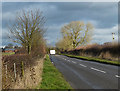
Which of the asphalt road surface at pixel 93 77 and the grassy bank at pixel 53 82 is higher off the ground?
the grassy bank at pixel 53 82

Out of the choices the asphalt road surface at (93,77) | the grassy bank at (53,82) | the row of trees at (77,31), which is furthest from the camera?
the row of trees at (77,31)

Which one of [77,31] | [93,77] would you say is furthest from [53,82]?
[77,31]

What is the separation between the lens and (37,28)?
17984 millimetres

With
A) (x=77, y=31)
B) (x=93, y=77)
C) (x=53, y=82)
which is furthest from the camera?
(x=77, y=31)

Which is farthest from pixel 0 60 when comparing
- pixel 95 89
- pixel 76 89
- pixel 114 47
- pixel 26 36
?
pixel 114 47

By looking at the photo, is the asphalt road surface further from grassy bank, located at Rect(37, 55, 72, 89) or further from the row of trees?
the row of trees

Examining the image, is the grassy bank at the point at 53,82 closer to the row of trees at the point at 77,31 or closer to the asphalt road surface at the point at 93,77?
the asphalt road surface at the point at 93,77

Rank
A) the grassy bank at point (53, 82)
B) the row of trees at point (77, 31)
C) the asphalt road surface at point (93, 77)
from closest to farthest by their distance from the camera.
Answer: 1. the grassy bank at point (53, 82)
2. the asphalt road surface at point (93, 77)
3. the row of trees at point (77, 31)

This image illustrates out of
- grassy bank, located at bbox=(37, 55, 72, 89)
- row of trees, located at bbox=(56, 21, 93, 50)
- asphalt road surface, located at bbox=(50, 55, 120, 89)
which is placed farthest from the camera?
row of trees, located at bbox=(56, 21, 93, 50)

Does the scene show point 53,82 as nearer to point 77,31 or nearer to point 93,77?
point 93,77

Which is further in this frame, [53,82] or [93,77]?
[93,77]

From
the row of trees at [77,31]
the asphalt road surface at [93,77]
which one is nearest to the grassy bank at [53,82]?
the asphalt road surface at [93,77]

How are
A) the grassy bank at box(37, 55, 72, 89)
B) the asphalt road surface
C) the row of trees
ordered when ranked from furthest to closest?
the row of trees
the asphalt road surface
the grassy bank at box(37, 55, 72, 89)

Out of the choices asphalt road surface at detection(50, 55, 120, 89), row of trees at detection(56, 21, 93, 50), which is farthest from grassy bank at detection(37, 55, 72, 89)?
row of trees at detection(56, 21, 93, 50)
